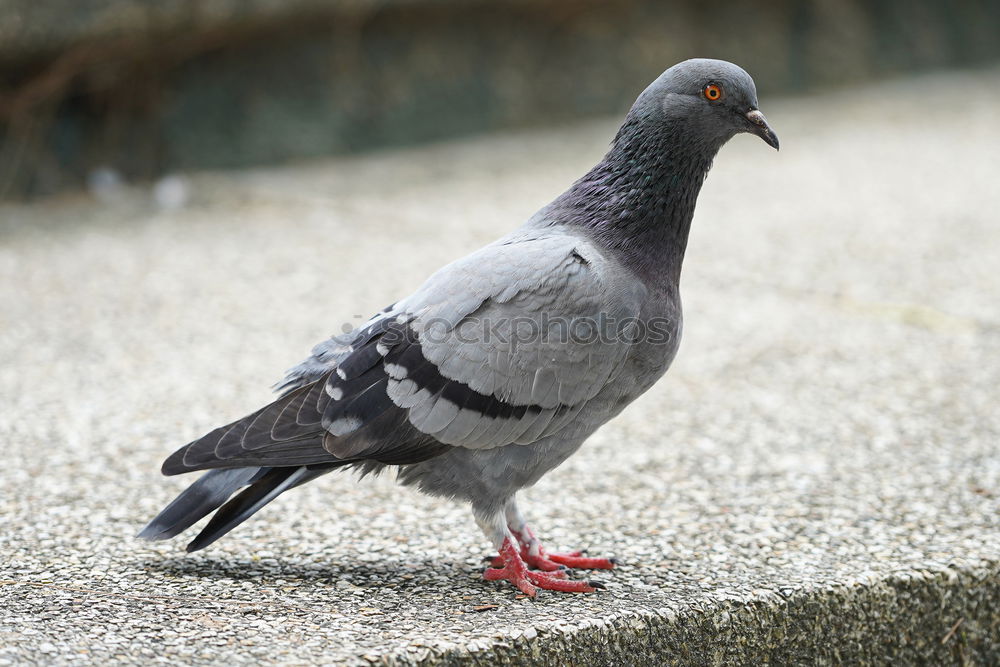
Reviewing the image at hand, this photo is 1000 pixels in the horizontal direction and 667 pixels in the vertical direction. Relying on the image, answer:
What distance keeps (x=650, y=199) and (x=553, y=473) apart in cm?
122

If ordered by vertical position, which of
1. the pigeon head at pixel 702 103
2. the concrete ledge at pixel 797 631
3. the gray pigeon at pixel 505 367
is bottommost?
the concrete ledge at pixel 797 631

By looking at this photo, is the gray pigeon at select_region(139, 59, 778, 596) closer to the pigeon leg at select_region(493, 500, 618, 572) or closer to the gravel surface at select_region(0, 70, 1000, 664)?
the pigeon leg at select_region(493, 500, 618, 572)

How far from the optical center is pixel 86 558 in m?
3.17

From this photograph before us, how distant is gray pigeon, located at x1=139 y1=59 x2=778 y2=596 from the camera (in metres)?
2.98

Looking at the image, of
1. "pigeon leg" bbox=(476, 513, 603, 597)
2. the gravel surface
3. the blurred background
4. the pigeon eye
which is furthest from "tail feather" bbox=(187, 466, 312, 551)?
the blurred background

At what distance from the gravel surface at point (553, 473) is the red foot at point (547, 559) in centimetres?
10

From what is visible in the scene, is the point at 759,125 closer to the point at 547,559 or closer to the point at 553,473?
the point at 547,559

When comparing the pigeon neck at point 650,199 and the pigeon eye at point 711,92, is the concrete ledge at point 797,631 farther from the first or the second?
the pigeon eye at point 711,92

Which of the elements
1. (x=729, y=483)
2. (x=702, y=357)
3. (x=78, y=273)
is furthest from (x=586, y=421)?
(x=78, y=273)

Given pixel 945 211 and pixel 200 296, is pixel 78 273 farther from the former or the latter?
pixel 945 211

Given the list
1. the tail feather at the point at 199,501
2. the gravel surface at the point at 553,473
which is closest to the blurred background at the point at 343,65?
the gravel surface at the point at 553,473

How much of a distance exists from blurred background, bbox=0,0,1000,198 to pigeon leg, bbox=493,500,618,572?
4.79 meters

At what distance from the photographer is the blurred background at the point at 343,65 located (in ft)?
22.8

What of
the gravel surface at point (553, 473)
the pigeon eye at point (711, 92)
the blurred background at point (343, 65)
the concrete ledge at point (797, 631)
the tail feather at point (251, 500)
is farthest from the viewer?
the blurred background at point (343, 65)
